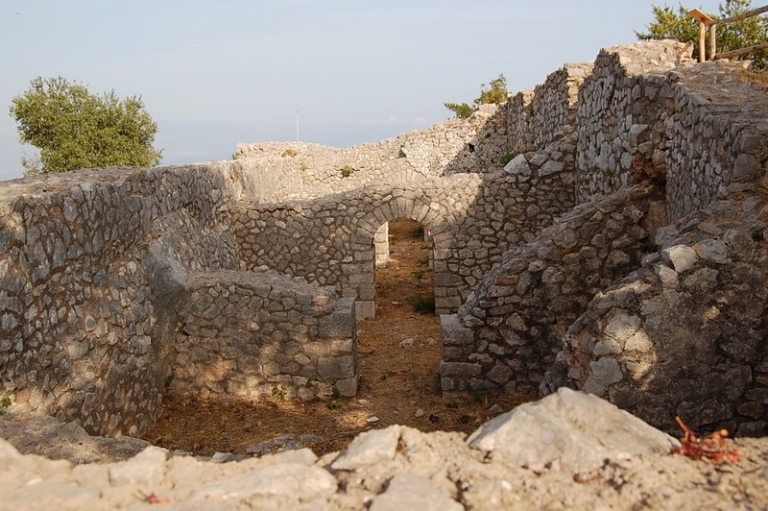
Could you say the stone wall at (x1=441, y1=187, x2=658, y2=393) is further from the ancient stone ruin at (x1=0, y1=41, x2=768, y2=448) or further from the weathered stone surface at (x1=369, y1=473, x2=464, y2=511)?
the weathered stone surface at (x1=369, y1=473, x2=464, y2=511)

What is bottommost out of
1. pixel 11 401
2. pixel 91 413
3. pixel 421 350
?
pixel 421 350

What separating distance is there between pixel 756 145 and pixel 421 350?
588cm

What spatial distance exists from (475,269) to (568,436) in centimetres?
932

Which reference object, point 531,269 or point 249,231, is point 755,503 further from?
point 249,231

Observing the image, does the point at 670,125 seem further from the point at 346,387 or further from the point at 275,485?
the point at 275,485

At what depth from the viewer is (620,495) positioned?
8.09 ft

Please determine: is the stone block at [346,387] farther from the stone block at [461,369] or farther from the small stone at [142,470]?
the small stone at [142,470]

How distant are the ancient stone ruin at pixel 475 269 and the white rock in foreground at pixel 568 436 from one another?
1888 mm

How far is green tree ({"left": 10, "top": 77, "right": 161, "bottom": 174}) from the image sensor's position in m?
20.7

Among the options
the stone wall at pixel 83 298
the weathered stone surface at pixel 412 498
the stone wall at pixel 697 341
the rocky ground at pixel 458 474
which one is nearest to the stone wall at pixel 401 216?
the stone wall at pixel 83 298

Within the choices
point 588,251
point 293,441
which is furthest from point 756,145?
point 293,441

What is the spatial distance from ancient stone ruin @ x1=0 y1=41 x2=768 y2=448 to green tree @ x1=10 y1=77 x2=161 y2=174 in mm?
10018

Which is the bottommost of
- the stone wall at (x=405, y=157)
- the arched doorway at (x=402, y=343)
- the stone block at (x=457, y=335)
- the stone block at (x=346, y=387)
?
the arched doorway at (x=402, y=343)

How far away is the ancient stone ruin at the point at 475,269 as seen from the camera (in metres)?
4.59
